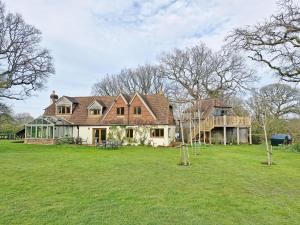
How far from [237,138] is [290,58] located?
50.8 ft

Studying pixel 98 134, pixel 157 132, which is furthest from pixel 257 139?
pixel 98 134

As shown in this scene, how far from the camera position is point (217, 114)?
3344 cm

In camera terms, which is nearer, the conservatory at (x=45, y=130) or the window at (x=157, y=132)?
the window at (x=157, y=132)

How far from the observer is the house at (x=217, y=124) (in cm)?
3042

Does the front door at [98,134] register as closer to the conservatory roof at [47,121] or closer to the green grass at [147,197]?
the conservatory roof at [47,121]

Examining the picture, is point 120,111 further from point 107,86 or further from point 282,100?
point 282,100

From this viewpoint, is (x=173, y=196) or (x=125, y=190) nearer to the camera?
(x=173, y=196)

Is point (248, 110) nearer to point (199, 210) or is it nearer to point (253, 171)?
point (253, 171)

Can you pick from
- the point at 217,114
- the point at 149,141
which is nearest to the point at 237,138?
the point at 217,114

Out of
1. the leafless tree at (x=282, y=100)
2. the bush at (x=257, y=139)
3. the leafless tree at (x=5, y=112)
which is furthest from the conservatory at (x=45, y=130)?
the leafless tree at (x=282, y=100)

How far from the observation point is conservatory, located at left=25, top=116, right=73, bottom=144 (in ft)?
96.9

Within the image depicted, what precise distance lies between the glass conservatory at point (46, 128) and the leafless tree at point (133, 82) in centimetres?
2007

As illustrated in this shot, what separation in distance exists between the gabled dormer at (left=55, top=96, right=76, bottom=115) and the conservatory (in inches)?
92.6

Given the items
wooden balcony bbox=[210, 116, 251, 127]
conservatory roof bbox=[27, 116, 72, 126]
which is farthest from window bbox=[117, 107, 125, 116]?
wooden balcony bbox=[210, 116, 251, 127]
